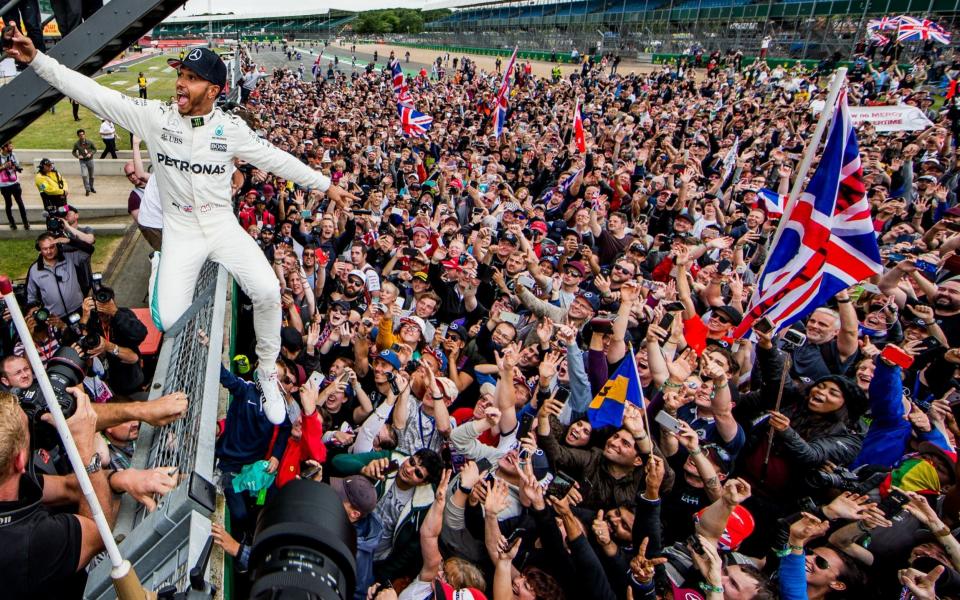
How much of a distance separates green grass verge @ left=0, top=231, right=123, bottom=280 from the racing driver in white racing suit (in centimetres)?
917

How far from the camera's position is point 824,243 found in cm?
451

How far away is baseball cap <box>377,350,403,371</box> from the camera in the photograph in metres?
5.03

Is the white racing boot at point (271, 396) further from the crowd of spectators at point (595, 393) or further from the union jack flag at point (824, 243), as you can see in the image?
the union jack flag at point (824, 243)

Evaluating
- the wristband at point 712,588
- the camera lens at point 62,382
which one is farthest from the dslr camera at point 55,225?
the wristband at point 712,588

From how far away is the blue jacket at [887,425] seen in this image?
165 inches

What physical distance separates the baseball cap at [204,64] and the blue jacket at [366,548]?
306 centimetres

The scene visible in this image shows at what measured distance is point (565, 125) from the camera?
59.9 ft

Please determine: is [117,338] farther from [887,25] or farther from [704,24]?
[704,24]

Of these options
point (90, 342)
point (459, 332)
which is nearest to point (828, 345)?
point (459, 332)

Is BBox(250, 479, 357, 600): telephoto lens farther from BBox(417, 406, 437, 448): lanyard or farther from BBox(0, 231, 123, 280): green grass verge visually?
BBox(0, 231, 123, 280): green grass verge

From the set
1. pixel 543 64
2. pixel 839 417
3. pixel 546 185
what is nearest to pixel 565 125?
pixel 546 185

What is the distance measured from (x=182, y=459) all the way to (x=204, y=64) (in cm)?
244

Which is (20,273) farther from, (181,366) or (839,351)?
(839,351)

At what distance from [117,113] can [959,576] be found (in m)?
5.75
